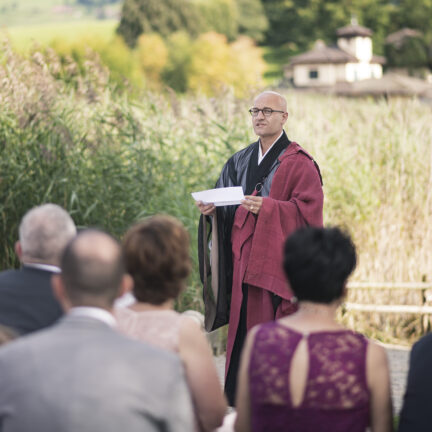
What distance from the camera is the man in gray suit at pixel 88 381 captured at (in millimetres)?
2062

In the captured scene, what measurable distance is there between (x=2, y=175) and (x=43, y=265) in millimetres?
3636

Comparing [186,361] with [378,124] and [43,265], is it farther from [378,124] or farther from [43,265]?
[378,124]

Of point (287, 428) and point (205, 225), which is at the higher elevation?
point (205, 225)

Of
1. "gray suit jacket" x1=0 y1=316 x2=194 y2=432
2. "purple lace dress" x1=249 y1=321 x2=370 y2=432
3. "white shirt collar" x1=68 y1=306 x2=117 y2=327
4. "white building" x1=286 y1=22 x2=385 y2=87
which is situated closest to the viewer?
"gray suit jacket" x1=0 y1=316 x2=194 y2=432

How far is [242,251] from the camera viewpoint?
15.7ft

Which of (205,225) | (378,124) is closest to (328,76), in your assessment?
(378,124)

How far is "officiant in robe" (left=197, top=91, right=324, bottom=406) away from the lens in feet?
15.2

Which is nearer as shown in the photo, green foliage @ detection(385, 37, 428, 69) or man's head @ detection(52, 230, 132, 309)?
man's head @ detection(52, 230, 132, 309)

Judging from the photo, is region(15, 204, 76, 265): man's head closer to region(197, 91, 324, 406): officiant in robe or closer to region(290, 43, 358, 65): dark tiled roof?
region(197, 91, 324, 406): officiant in robe

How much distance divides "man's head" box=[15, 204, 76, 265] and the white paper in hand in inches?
61.1

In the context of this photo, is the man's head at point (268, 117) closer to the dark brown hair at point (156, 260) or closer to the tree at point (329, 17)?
the dark brown hair at point (156, 260)

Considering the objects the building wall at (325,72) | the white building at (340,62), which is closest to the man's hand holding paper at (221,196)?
the white building at (340,62)

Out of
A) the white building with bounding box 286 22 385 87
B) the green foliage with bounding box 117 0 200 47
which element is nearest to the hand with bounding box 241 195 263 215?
the white building with bounding box 286 22 385 87

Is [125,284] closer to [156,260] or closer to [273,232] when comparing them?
[156,260]
